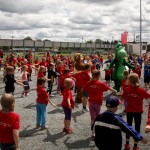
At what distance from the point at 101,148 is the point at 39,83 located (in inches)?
153

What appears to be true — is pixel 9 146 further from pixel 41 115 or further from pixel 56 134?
pixel 41 115

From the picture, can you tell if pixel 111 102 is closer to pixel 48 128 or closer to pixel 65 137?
pixel 65 137

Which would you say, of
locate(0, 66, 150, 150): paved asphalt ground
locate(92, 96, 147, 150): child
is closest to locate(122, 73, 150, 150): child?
locate(0, 66, 150, 150): paved asphalt ground

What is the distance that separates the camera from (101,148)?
14.3ft

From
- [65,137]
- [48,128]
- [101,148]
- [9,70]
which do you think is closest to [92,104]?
[65,137]

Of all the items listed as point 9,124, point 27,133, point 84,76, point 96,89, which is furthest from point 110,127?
point 84,76

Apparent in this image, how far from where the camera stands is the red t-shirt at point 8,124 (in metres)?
4.25

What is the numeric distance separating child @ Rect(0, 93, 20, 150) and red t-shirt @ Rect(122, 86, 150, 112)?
2813 mm

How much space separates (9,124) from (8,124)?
2 centimetres

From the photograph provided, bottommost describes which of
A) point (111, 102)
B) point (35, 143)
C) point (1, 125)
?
point (35, 143)

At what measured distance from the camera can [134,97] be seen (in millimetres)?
6211

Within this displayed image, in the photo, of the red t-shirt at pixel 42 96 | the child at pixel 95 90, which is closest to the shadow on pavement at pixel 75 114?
the red t-shirt at pixel 42 96

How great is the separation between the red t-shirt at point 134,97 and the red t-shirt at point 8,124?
282 centimetres

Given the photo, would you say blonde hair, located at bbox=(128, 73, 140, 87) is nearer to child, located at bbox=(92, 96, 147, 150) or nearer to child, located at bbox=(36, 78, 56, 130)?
child, located at bbox=(92, 96, 147, 150)
